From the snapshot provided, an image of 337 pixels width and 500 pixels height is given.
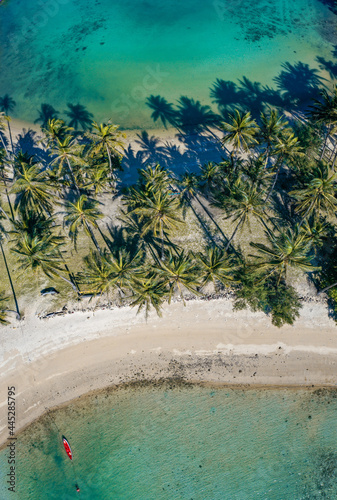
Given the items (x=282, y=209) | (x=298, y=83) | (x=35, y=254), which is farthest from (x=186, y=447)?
(x=298, y=83)

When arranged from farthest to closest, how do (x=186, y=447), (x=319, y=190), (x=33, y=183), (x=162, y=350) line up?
(x=162, y=350) → (x=186, y=447) → (x=33, y=183) → (x=319, y=190)

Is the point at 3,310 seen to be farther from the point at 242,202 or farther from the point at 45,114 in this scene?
the point at 45,114

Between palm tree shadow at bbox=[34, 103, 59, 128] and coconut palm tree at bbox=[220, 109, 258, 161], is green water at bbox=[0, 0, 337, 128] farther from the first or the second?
coconut palm tree at bbox=[220, 109, 258, 161]

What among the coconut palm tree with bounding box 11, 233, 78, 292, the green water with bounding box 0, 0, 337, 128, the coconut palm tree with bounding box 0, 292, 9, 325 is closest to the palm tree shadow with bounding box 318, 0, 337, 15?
the green water with bounding box 0, 0, 337, 128

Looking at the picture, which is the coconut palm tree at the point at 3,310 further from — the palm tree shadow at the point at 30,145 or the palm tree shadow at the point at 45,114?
the palm tree shadow at the point at 45,114

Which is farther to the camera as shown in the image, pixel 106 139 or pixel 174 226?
pixel 106 139
